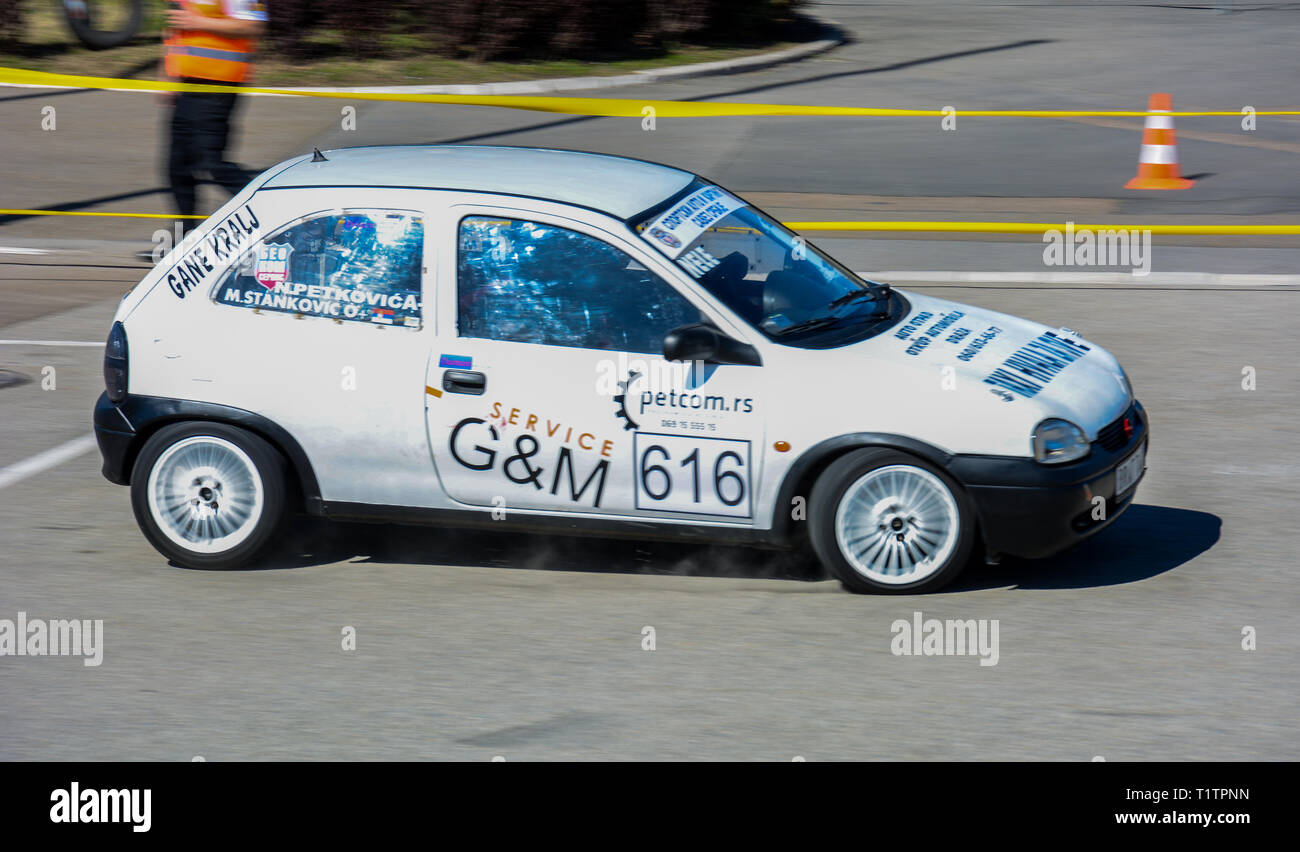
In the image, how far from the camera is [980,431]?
571 cm

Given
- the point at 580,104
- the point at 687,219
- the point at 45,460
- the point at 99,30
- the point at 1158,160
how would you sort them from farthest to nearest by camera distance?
the point at 99,30 → the point at 580,104 → the point at 1158,160 → the point at 45,460 → the point at 687,219

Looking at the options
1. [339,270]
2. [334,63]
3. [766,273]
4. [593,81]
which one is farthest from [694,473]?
[334,63]

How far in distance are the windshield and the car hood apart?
16 cm

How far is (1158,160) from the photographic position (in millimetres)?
14094

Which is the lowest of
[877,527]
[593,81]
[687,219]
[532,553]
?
[532,553]

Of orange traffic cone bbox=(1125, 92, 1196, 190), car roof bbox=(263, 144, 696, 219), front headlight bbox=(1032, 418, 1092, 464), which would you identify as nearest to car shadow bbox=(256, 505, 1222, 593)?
front headlight bbox=(1032, 418, 1092, 464)

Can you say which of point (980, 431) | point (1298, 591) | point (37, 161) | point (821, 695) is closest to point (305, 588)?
point (821, 695)

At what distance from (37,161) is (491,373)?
411 inches

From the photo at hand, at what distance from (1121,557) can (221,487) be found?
11.9 ft

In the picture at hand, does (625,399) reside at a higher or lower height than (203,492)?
higher

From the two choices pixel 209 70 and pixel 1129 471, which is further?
pixel 209 70

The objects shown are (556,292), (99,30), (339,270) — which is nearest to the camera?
(556,292)
